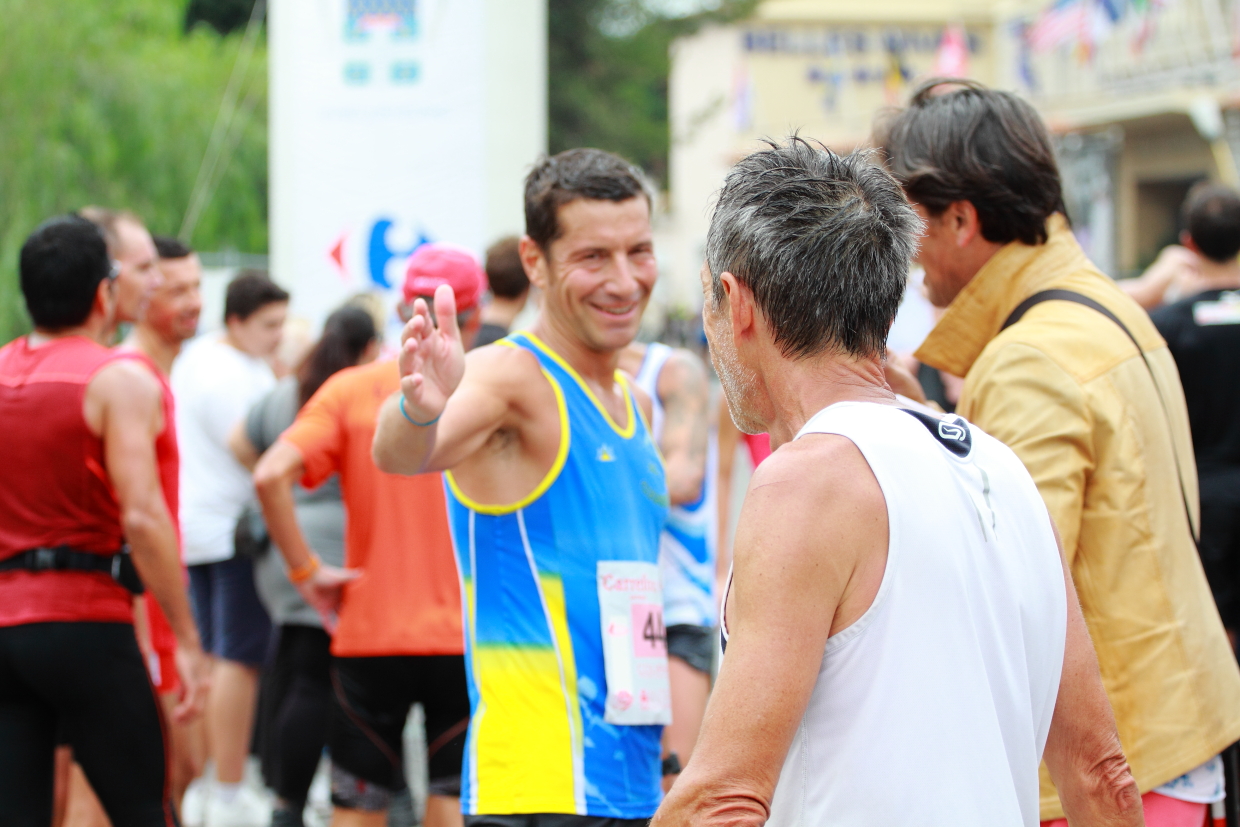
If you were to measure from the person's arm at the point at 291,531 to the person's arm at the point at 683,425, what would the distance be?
116cm

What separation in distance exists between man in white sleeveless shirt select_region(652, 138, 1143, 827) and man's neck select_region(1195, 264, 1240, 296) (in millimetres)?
3635

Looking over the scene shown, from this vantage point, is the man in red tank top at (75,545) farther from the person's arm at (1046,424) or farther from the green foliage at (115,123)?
the green foliage at (115,123)

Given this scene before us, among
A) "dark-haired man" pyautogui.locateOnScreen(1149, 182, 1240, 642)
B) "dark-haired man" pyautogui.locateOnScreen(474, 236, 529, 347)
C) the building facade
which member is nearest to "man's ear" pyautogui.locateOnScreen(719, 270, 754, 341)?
"dark-haired man" pyautogui.locateOnScreen(474, 236, 529, 347)

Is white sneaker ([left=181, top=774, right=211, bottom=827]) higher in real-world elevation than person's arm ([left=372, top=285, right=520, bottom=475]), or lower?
lower

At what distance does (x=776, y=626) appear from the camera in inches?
53.9

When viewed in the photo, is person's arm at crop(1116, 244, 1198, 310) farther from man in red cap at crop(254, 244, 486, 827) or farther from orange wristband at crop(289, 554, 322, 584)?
orange wristband at crop(289, 554, 322, 584)

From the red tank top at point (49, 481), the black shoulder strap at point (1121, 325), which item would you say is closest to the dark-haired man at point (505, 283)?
the red tank top at point (49, 481)

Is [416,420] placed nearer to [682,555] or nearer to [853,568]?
[853,568]

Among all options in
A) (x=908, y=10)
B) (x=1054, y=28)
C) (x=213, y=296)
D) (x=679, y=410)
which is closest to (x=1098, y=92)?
(x=1054, y=28)

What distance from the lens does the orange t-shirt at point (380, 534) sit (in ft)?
12.9

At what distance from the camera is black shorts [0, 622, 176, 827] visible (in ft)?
10.1

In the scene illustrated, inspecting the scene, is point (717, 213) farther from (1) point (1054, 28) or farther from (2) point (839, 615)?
(1) point (1054, 28)

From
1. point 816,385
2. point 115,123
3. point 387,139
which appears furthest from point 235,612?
point 115,123

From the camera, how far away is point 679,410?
4.12 m
